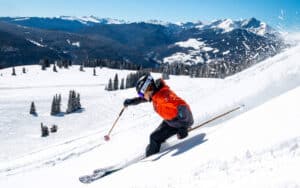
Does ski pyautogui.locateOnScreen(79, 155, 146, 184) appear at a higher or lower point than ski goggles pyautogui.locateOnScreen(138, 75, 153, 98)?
lower

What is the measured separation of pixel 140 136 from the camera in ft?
60.4

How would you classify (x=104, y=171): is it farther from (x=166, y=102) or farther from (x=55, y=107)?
(x=55, y=107)

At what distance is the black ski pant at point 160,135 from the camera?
12.6 m

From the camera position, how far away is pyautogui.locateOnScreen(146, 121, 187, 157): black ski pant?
1258cm

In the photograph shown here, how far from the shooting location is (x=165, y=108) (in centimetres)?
1212

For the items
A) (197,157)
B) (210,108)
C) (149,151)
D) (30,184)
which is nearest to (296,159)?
(197,157)

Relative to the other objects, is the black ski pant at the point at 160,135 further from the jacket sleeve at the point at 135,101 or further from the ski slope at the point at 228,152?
the jacket sleeve at the point at 135,101

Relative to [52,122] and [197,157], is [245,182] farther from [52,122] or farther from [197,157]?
[52,122]

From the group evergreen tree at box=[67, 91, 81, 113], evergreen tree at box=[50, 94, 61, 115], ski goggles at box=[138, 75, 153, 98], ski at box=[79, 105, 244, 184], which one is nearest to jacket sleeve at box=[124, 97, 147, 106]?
ski goggles at box=[138, 75, 153, 98]

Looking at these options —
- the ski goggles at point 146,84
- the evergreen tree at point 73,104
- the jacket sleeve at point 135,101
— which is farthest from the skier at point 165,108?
the evergreen tree at point 73,104

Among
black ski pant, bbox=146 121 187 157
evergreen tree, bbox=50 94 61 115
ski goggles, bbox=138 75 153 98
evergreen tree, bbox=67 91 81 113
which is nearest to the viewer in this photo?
ski goggles, bbox=138 75 153 98

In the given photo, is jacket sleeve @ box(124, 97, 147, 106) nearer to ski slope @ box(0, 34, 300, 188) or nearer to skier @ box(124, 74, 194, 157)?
skier @ box(124, 74, 194, 157)

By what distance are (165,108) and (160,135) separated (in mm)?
1091

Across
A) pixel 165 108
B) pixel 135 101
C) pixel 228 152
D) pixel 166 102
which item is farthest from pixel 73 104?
pixel 228 152
